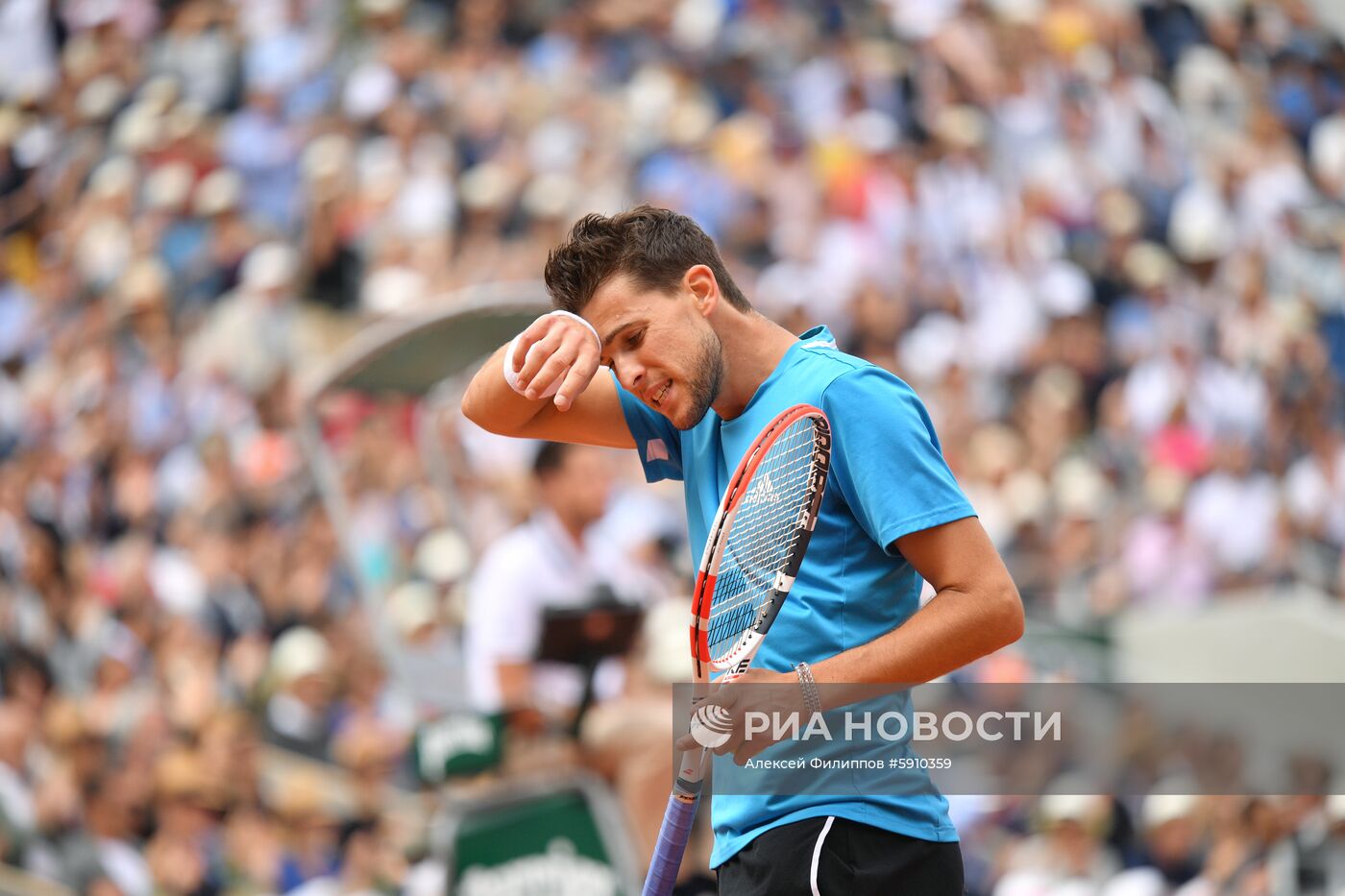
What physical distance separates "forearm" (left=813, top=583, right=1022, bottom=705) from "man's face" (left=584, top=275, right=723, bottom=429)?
0.46 meters

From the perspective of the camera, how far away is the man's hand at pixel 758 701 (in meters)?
2.39

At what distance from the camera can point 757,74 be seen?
1328 centimetres

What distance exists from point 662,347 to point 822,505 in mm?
335

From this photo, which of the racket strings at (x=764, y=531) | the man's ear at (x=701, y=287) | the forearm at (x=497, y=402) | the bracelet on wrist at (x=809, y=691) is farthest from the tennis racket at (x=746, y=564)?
the forearm at (x=497, y=402)

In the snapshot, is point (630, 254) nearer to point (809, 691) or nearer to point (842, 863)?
point (809, 691)

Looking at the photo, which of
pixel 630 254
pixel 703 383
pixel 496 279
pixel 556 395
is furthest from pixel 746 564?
pixel 496 279

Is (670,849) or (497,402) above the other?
(497,402)

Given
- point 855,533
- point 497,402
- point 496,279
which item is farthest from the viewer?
point 496,279

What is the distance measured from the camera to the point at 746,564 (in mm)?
2615

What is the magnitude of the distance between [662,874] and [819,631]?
477mm

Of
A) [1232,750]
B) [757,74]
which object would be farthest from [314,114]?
[1232,750]

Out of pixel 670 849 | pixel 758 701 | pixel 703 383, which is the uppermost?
pixel 703 383

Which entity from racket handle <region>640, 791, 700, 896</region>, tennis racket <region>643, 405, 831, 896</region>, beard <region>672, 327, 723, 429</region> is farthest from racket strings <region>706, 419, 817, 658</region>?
racket handle <region>640, 791, 700, 896</region>

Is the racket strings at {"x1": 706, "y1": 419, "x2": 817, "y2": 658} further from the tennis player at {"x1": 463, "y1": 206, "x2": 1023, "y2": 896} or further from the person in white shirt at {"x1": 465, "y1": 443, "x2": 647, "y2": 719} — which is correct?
the person in white shirt at {"x1": 465, "y1": 443, "x2": 647, "y2": 719}
